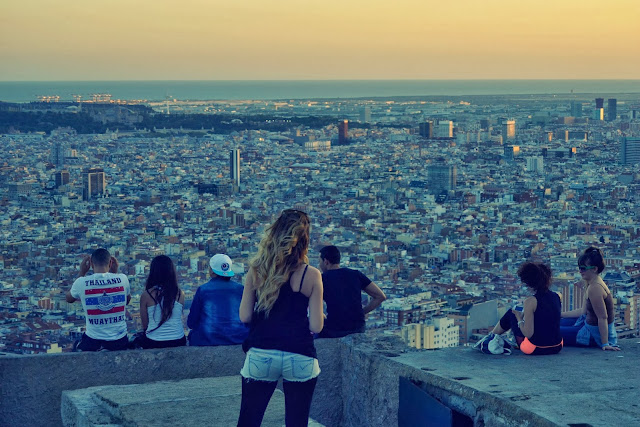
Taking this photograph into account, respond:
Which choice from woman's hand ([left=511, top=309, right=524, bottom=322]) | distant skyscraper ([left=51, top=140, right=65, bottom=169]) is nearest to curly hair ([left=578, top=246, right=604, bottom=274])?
woman's hand ([left=511, top=309, right=524, bottom=322])

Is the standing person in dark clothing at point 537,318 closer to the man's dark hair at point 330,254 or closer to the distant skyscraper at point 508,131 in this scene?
the man's dark hair at point 330,254

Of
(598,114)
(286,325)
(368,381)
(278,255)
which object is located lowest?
(598,114)

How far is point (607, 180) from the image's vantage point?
40500mm

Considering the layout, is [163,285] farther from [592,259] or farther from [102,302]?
[592,259]

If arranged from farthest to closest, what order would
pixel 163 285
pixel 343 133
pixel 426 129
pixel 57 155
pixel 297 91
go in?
pixel 297 91
pixel 426 129
pixel 343 133
pixel 57 155
pixel 163 285

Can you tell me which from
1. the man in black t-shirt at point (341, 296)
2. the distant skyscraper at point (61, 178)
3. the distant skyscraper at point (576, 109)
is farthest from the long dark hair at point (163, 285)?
the distant skyscraper at point (576, 109)

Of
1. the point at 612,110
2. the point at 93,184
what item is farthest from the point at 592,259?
the point at 612,110

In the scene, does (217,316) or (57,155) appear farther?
(57,155)

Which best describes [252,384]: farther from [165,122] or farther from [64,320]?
[165,122]

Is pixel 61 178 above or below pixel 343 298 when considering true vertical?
below

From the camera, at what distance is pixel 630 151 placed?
4656cm

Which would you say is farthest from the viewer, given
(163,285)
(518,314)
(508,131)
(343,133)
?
(508,131)

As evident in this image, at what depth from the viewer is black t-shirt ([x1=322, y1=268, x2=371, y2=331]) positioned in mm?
4211

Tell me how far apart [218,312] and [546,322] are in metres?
1.15
